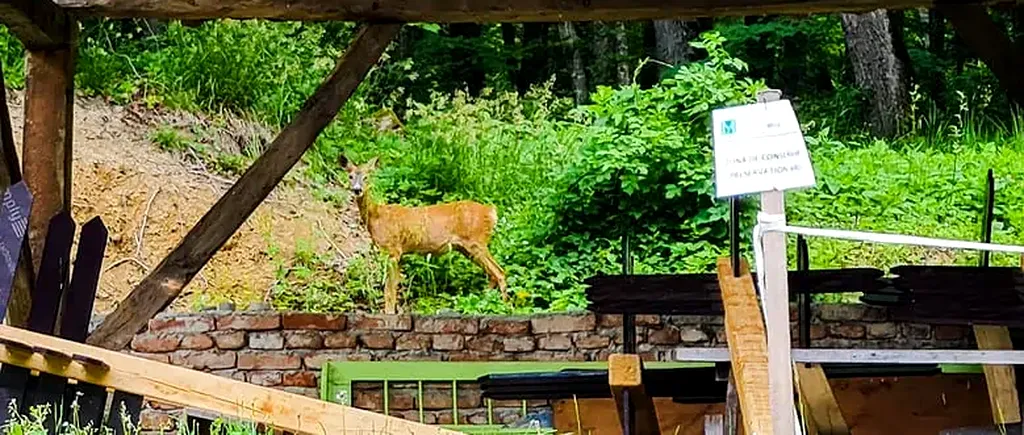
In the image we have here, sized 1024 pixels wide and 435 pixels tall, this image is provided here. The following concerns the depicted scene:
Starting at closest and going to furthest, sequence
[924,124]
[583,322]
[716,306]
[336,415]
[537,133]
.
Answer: [336,415] → [716,306] → [583,322] → [537,133] → [924,124]

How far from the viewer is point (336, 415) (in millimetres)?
2625

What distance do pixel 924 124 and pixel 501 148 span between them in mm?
3720

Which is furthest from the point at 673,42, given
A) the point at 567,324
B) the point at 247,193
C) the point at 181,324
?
the point at 247,193

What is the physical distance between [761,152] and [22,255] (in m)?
2.69

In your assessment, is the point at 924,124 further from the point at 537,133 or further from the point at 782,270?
the point at 782,270

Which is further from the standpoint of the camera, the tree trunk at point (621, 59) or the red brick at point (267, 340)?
the tree trunk at point (621, 59)

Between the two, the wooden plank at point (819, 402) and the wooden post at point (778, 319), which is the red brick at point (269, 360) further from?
the wooden post at point (778, 319)

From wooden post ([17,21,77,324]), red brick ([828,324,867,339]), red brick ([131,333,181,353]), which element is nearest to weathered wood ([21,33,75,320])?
wooden post ([17,21,77,324])

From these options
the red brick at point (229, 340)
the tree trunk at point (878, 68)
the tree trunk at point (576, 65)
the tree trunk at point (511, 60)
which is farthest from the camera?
the tree trunk at point (511, 60)

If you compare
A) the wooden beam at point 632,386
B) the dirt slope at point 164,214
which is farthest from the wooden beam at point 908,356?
the dirt slope at point 164,214

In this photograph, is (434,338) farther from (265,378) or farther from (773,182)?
(773,182)

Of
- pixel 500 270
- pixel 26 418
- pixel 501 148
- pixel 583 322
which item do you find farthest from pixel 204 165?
pixel 26 418

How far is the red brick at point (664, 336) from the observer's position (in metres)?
5.64

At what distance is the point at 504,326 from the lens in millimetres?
5621
